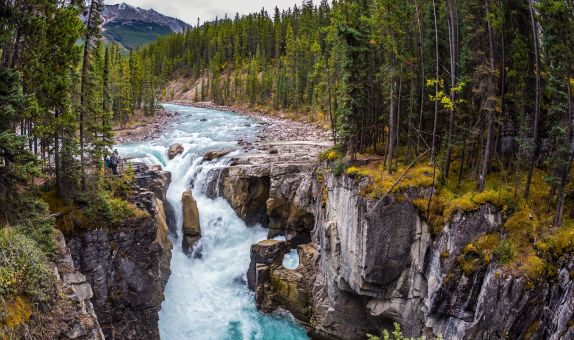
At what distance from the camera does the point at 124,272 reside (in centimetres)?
2444

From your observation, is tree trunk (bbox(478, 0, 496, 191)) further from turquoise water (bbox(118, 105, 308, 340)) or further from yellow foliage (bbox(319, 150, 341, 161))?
turquoise water (bbox(118, 105, 308, 340))

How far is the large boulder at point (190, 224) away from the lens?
34438 mm

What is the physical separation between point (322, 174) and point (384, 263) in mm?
10264

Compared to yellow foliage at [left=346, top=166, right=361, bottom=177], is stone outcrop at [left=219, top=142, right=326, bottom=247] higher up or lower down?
lower down

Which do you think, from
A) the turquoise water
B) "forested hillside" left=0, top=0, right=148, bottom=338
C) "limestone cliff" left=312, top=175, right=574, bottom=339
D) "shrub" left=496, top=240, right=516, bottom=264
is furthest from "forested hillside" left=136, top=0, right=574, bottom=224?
"forested hillside" left=0, top=0, right=148, bottom=338

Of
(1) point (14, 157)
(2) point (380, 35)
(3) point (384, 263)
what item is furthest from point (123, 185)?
(2) point (380, 35)

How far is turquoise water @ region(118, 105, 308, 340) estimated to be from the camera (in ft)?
91.4

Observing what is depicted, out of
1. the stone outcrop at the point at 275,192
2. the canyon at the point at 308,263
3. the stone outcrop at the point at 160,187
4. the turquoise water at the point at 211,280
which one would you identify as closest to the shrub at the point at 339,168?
the canyon at the point at 308,263

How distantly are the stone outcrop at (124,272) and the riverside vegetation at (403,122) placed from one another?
131 centimetres

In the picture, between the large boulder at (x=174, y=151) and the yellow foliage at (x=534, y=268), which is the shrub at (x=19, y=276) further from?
the large boulder at (x=174, y=151)

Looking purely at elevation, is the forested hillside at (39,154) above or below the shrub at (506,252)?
above

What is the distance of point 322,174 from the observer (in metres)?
31.8

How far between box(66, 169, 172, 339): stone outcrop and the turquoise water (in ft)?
9.79

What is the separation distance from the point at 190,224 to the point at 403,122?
1855 centimetres
